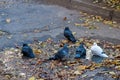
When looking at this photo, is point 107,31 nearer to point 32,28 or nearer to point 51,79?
point 32,28

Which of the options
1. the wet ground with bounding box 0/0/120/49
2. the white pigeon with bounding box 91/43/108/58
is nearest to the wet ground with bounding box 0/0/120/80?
the wet ground with bounding box 0/0/120/49

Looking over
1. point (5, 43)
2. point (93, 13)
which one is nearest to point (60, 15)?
point (93, 13)

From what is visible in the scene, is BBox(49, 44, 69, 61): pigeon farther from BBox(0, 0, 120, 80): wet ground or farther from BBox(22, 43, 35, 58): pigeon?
BBox(22, 43, 35, 58): pigeon

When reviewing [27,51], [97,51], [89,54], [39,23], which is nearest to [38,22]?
[39,23]

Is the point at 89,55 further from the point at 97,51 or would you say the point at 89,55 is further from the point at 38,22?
the point at 38,22

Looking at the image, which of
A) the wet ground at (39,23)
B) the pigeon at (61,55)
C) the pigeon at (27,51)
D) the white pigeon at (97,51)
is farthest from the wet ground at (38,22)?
the pigeon at (61,55)

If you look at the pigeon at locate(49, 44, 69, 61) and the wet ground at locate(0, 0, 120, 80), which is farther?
the wet ground at locate(0, 0, 120, 80)

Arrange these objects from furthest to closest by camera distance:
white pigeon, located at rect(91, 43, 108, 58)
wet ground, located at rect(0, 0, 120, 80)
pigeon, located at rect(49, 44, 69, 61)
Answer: wet ground, located at rect(0, 0, 120, 80), white pigeon, located at rect(91, 43, 108, 58), pigeon, located at rect(49, 44, 69, 61)

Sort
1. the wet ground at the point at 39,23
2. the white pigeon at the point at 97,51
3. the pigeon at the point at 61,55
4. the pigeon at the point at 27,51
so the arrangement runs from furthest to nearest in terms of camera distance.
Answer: the wet ground at the point at 39,23
the pigeon at the point at 27,51
the white pigeon at the point at 97,51
the pigeon at the point at 61,55

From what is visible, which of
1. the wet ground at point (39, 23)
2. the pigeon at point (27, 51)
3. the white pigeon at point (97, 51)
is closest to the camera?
the white pigeon at point (97, 51)

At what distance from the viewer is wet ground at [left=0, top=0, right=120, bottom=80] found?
814 cm

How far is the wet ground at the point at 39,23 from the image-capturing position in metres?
8.14

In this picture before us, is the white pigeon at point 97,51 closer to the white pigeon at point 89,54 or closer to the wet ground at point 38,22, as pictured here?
the white pigeon at point 89,54

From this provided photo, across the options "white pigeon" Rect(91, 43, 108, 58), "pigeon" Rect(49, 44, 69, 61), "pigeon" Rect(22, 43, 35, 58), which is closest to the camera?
"pigeon" Rect(49, 44, 69, 61)
